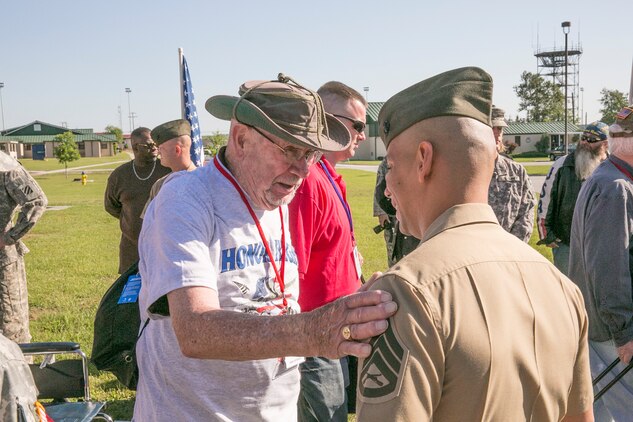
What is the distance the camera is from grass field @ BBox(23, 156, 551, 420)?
7.08 metres

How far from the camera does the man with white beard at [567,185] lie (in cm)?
653

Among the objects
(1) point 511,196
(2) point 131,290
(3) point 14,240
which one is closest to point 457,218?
(2) point 131,290

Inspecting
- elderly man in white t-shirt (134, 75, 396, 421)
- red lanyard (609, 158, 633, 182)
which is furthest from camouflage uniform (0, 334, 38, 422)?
red lanyard (609, 158, 633, 182)

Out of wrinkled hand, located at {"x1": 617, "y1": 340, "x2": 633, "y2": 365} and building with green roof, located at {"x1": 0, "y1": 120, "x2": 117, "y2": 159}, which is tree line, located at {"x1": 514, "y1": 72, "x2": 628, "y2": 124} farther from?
wrinkled hand, located at {"x1": 617, "y1": 340, "x2": 633, "y2": 365}

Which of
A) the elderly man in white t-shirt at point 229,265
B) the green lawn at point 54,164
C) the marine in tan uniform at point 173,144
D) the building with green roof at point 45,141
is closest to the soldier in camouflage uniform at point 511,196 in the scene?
the marine in tan uniform at point 173,144

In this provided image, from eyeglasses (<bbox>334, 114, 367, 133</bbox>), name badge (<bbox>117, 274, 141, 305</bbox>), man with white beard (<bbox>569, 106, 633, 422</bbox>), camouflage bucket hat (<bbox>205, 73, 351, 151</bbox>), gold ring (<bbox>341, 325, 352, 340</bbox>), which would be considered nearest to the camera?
gold ring (<bbox>341, 325, 352, 340</bbox>)

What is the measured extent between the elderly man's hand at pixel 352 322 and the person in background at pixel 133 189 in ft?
16.9

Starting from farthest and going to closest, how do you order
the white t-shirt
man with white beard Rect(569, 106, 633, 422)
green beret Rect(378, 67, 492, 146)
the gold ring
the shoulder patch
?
man with white beard Rect(569, 106, 633, 422)
the white t-shirt
green beret Rect(378, 67, 492, 146)
the gold ring
the shoulder patch

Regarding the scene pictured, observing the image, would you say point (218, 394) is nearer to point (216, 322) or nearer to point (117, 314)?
point (216, 322)

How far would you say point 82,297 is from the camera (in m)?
9.56

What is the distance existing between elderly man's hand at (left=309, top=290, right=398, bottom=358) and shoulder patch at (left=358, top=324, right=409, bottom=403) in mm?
26

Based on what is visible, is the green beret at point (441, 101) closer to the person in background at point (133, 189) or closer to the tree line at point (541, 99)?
the person in background at point (133, 189)

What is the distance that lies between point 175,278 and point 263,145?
615 mm

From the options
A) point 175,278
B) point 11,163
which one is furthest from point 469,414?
point 11,163
